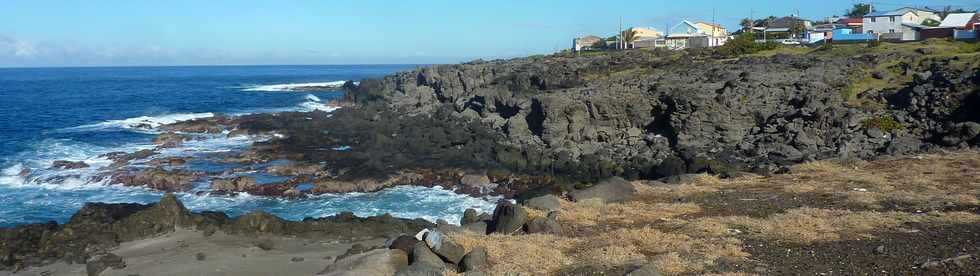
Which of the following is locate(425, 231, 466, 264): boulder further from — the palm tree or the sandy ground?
the palm tree

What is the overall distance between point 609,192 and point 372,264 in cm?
728

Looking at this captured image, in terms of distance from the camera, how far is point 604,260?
40.0 feet

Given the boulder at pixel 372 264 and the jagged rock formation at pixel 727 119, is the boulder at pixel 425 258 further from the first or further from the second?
the jagged rock formation at pixel 727 119

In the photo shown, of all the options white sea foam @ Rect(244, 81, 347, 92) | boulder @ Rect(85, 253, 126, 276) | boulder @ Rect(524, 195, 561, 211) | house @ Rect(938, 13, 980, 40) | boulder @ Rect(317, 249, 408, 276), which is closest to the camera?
boulder @ Rect(317, 249, 408, 276)

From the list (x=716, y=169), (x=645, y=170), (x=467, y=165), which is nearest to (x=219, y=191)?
(x=467, y=165)

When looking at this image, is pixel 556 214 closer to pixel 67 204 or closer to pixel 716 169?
pixel 716 169

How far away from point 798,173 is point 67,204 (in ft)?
77.2

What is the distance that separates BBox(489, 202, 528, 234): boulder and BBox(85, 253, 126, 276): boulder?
6.97 meters

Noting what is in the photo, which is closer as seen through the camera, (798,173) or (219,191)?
(798,173)

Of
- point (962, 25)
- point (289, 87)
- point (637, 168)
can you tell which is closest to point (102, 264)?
point (637, 168)

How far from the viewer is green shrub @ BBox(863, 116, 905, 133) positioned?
29.4 metres

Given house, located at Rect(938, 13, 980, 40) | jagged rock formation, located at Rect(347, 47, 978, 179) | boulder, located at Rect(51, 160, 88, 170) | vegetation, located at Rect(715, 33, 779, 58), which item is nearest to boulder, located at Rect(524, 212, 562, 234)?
jagged rock formation, located at Rect(347, 47, 978, 179)

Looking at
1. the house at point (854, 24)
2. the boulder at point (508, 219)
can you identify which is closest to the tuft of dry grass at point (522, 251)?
the boulder at point (508, 219)

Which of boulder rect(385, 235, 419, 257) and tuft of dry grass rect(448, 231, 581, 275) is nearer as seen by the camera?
tuft of dry grass rect(448, 231, 581, 275)
